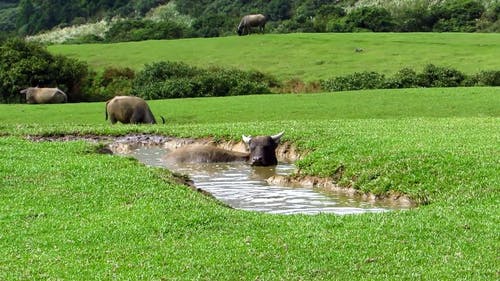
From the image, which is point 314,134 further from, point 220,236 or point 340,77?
point 340,77

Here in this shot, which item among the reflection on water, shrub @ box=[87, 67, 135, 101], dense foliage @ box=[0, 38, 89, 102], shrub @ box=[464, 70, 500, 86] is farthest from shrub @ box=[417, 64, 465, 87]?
the reflection on water

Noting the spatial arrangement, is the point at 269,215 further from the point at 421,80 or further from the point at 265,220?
the point at 421,80

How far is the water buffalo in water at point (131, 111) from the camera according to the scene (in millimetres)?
29844

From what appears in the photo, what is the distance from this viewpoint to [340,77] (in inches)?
Answer: 1672

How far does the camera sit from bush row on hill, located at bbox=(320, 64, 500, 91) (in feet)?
133

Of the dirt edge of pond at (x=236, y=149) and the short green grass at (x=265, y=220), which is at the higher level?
the short green grass at (x=265, y=220)

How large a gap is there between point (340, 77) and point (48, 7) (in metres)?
72.2

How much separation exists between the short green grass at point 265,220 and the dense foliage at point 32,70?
72.1ft

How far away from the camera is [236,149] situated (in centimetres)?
2458

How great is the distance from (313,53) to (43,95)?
18.5 meters

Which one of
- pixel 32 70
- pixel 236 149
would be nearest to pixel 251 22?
pixel 32 70

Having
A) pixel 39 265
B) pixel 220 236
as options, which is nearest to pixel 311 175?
pixel 220 236

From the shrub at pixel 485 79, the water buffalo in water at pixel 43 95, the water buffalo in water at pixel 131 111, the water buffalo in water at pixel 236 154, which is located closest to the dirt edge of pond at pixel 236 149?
Result: the water buffalo in water at pixel 236 154

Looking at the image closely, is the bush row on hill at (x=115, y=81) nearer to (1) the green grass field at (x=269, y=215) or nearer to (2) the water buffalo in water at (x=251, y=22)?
(1) the green grass field at (x=269, y=215)
